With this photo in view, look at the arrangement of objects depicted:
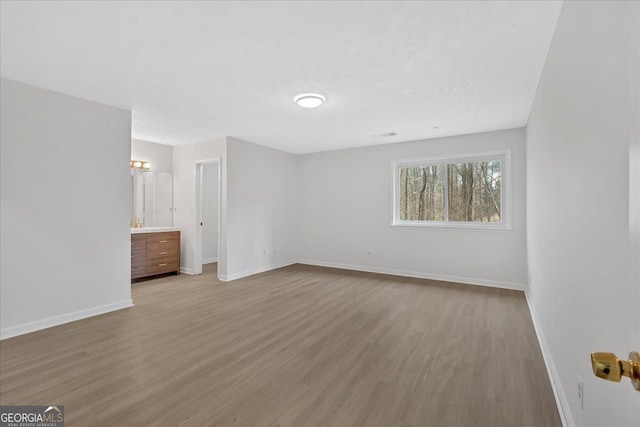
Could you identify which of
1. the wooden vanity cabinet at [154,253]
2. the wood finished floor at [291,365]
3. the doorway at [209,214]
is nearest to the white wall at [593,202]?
the wood finished floor at [291,365]

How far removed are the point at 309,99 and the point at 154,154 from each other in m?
3.77

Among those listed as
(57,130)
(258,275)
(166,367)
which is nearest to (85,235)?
(57,130)

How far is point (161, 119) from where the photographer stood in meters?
4.08

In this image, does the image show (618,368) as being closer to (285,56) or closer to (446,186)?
(285,56)

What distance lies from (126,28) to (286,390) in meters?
2.77

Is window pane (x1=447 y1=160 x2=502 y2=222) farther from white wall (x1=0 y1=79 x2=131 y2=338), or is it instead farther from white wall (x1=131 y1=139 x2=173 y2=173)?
white wall (x1=131 y1=139 x2=173 y2=173)

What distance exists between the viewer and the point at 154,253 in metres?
5.23

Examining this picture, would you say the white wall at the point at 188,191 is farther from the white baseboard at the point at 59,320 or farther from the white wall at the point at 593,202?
the white wall at the point at 593,202

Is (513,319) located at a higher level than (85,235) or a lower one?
lower

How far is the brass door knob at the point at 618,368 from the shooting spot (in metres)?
0.52

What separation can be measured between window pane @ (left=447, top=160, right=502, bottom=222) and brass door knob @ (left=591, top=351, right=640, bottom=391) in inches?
189

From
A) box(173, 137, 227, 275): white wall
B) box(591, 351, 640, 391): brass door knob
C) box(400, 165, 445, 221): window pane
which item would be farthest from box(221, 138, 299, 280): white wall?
box(591, 351, 640, 391): brass door knob

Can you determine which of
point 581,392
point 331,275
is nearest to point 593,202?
point 581,392

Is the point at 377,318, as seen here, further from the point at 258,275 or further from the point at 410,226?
the point at 258,275
